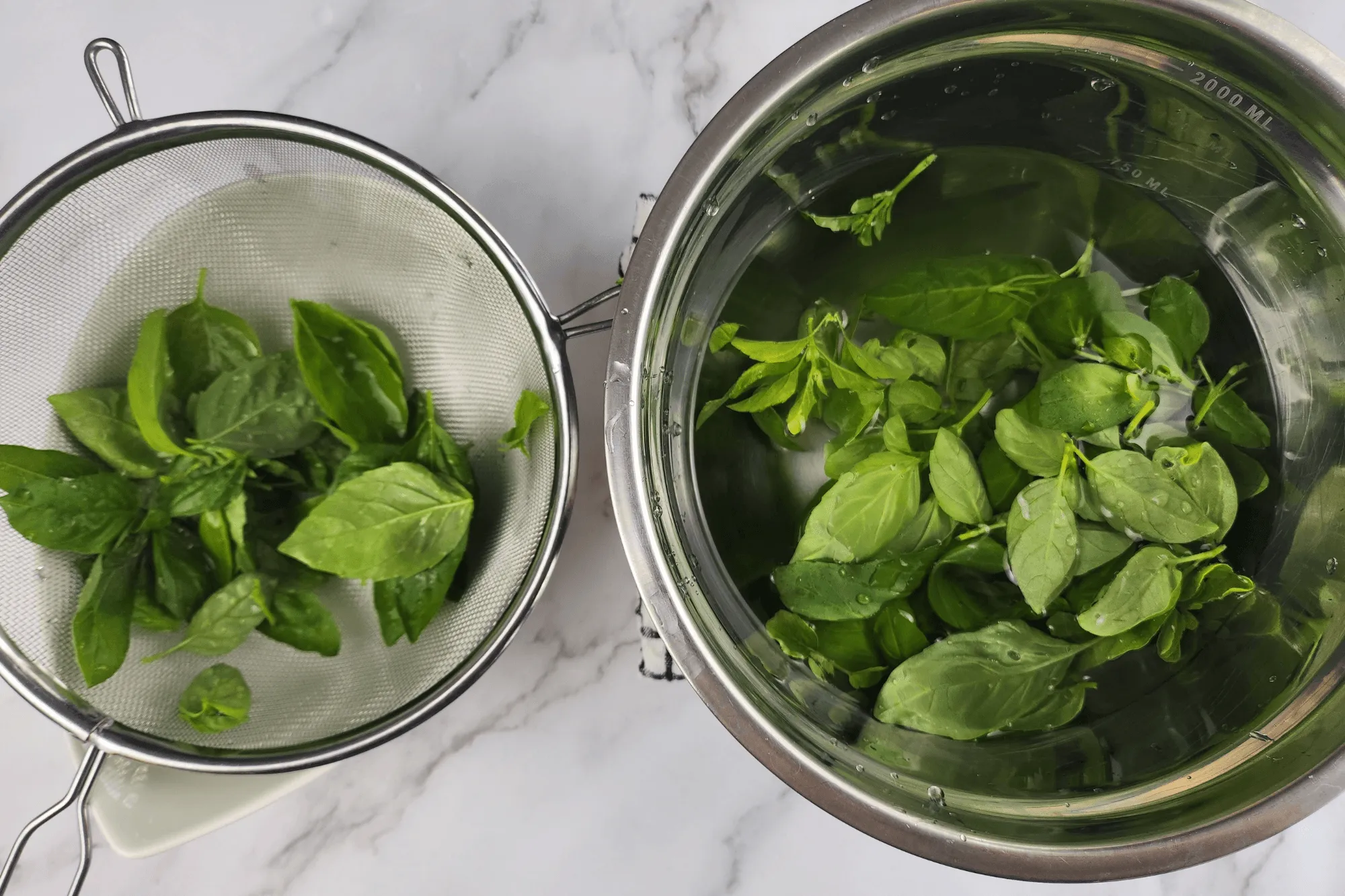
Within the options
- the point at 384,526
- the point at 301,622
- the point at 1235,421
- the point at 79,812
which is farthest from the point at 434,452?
the point at 1235,421

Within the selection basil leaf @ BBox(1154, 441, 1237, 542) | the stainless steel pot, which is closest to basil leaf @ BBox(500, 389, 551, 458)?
the stainless steel pot

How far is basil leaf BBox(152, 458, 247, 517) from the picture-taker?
2.29ft

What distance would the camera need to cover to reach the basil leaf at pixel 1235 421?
2.13 feet

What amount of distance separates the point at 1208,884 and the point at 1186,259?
600 mm

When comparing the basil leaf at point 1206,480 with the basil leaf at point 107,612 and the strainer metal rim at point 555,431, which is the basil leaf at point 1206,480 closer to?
the strainer metal rim at point 555,431

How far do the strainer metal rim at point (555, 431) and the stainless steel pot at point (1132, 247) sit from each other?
12cm

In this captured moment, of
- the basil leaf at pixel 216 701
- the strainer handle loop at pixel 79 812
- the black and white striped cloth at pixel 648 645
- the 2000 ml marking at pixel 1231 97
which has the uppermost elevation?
the 2000 ml marking at pixel 1231 97

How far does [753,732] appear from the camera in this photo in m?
0.50

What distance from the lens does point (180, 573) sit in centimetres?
72

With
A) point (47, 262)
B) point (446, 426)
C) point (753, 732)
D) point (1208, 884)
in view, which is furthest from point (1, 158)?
point (1208, 884)

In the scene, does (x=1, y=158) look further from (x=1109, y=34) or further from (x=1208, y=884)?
(x=1208, y=884)

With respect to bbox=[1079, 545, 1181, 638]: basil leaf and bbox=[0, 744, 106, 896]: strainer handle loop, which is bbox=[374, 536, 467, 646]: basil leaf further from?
bbox=[1079, 545, 1181, 638]: basil leaf

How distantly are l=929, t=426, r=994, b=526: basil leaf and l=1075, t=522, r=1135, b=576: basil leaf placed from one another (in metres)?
0.07

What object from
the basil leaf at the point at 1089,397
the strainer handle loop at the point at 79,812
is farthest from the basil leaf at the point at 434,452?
the basil leaf at the point at 1089,397
